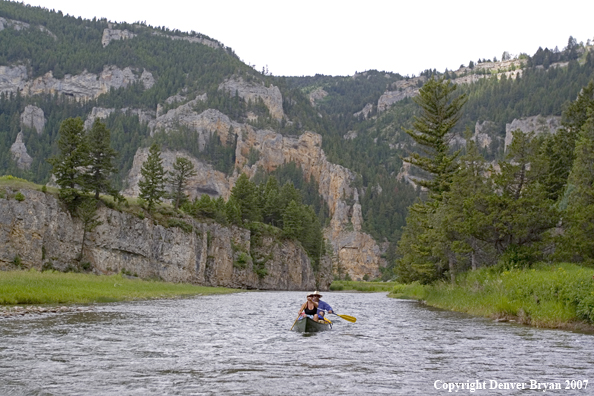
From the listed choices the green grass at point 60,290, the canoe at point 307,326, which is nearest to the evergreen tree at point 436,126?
the green grass at point 60,290

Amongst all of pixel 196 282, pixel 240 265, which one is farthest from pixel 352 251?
pixel 196 282

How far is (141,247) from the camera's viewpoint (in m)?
73.8

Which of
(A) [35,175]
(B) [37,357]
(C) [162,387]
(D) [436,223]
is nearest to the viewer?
(C) [162,387]

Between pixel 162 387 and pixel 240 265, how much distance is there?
3378 inches

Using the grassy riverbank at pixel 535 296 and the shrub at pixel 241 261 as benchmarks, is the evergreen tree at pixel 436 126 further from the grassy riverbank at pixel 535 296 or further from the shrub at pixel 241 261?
the shrub at pixel 241 261

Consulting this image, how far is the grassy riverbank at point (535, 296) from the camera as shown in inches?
884

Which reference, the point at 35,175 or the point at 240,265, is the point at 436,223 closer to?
the point at 240,265

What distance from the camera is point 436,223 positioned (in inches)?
1773

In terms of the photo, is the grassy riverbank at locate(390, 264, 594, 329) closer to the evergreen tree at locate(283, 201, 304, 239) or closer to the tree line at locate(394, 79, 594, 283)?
the tree line at locate(394, 79, 594, 283)

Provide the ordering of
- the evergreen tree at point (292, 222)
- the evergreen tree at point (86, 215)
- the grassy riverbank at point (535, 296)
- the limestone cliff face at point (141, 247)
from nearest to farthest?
the grassy riverbank at point (535, 296)
the limestone cliff face at point (141, 247)
the evergreen tree at point (86, 215)
the evergreen tree at point (292, 222)

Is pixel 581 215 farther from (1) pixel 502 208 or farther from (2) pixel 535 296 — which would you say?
(2) pixel 535 296

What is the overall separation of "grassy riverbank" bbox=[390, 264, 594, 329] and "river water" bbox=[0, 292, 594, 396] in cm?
114

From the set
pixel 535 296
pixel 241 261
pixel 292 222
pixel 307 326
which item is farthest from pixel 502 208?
pixel 292 222

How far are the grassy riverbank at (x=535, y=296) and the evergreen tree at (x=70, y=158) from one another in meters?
45.4
